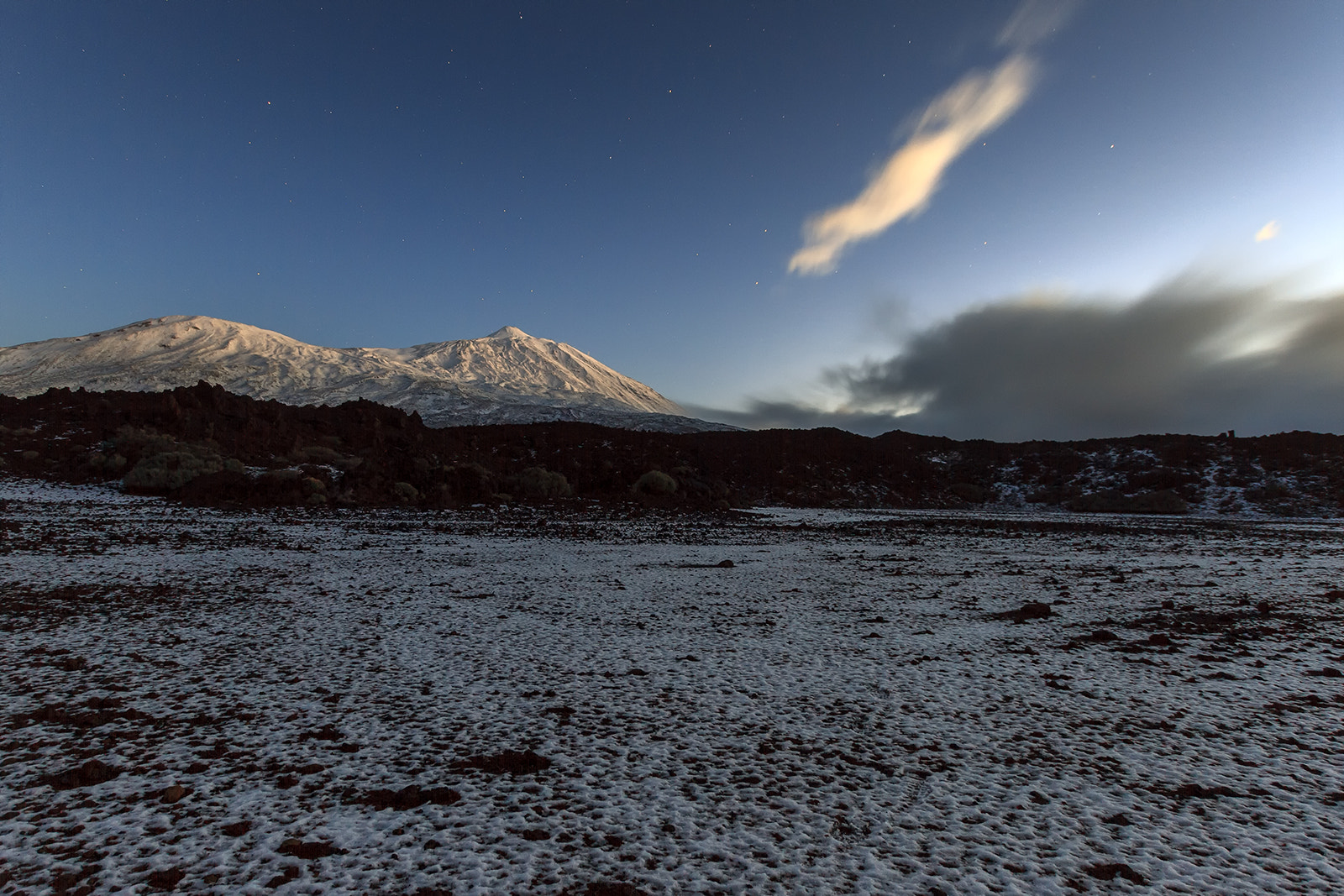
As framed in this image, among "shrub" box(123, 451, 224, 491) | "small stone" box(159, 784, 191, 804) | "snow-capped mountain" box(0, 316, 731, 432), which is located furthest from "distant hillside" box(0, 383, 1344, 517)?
"snow-capped mountain" box(0, 316, 731, 432)

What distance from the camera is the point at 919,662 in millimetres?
7688

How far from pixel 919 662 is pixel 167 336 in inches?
6999

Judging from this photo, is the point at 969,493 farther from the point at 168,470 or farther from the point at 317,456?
the point at 168,470

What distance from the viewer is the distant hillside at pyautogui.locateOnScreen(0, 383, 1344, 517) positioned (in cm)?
3161

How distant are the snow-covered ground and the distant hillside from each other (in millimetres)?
20474

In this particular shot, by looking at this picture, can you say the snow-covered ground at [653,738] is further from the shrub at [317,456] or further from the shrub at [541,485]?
the shrub at [317,456]

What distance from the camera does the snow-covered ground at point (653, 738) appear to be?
3.57m

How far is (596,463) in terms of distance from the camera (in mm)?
43656

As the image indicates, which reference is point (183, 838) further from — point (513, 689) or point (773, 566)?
point (773, 566)

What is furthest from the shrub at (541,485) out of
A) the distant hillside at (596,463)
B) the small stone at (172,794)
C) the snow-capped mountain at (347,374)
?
the snow-capped mountain at (347,374)

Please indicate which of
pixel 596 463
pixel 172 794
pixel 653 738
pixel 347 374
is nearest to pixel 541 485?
pixel 596 463

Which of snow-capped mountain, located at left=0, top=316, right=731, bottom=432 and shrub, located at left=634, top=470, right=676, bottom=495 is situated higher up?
snow-capped mountain, located at left=0, top=316, right=731, bottom=432

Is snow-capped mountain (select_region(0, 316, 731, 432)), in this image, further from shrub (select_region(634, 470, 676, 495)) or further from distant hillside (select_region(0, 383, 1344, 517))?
shrub (select_region(634, 470, 676, 495))

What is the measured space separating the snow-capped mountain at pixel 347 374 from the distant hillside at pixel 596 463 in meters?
44.8
